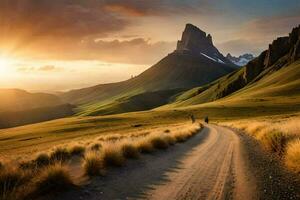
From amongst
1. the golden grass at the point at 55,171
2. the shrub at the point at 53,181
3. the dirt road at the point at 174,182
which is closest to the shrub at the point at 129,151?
the golden grass at the point at 55,171

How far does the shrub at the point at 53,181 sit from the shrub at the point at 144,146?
8.57m

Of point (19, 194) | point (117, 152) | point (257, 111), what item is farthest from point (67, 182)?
point (257, 111)

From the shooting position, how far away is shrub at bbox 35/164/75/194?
1012 centimetres

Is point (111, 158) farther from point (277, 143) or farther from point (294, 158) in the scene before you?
point (277, 143)

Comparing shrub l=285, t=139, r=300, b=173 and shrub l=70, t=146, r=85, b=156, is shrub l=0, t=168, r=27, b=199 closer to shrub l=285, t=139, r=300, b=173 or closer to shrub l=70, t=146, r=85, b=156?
shrub l=285, t=139, r=300, b=173

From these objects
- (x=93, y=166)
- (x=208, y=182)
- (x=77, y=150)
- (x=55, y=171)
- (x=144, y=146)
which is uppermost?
(x=55, y=171)

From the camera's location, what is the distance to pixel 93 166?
42.2 feet

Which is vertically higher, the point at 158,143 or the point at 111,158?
the point at 111,158

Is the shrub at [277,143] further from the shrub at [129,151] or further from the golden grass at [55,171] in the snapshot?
the shrub at [129,151]

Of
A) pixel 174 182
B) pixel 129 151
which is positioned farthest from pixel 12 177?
pixel 129 151

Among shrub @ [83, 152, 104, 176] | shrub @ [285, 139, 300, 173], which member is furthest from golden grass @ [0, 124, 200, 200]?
shrub @ [285, 139, 300, 173]

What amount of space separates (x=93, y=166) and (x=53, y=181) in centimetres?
262

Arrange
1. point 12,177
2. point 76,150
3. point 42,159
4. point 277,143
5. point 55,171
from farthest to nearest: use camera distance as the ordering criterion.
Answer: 1. point 76,150
2. point 42,159
3. point 277,143
4. point 12,177
5. point 55,171

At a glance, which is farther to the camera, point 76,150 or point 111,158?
point 76,150
